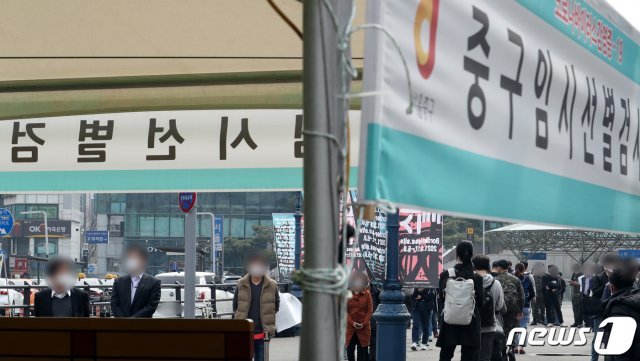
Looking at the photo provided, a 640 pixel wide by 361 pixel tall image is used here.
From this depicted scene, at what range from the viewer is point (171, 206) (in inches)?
3903

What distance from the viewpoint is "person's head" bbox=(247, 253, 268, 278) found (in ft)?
37.4

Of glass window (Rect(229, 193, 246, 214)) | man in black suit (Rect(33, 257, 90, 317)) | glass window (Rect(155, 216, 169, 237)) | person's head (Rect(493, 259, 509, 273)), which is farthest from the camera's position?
glass window (Rect(229, 193, 246, 214))

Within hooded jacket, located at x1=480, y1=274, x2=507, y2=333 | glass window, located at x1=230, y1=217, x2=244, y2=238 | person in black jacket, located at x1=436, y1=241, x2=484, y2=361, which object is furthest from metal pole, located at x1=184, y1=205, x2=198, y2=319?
glass window, located at x1=230, y1=217, x2=244, y2=238

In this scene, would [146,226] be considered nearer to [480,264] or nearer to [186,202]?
[186,202]

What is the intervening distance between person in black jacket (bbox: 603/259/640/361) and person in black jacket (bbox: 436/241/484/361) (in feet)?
6.54

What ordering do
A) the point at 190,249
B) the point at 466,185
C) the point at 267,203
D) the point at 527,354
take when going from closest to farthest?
the point at 466,185, the point at 190,249, the point at 527,354, the point at 267,203

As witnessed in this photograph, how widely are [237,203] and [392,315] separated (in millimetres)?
87950

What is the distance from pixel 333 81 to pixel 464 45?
1.74 ft

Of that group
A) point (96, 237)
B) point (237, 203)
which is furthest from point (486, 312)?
point (237, 203)

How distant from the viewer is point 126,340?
16.2ft

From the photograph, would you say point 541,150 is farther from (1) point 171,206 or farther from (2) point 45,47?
(1) point 171,206

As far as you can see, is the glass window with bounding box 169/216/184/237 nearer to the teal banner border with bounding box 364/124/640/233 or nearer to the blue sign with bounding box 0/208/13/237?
the blue sign with bounding box 0/208/13/237

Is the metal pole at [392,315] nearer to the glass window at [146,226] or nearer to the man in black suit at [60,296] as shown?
the man in black suit at [60,296]

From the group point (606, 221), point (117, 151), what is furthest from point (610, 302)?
point (117, 151)
